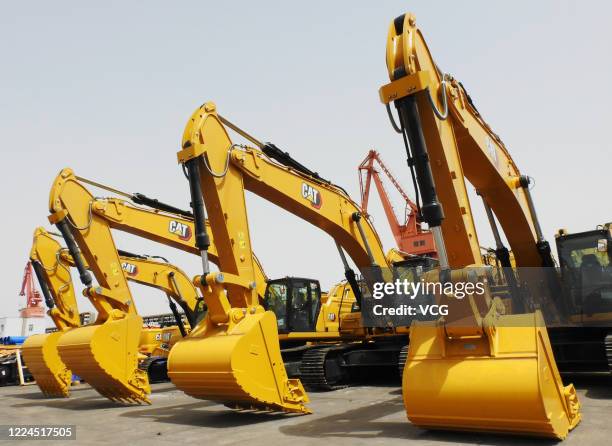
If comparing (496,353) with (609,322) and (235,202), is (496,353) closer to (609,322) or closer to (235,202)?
(609,322)

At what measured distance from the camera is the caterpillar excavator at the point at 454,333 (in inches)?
204

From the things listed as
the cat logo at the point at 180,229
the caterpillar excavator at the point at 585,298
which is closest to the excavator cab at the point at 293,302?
the cat logo at the point at 180,229

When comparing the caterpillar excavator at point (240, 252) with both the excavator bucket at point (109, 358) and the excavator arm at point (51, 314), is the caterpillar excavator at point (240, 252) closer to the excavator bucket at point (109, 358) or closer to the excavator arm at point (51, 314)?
the excavator bucket at point (109, 358)

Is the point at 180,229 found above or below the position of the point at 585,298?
above

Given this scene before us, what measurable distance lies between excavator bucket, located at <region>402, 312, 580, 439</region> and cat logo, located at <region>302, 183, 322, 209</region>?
15.9ft

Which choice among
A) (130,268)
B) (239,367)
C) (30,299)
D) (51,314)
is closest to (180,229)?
(130,268)

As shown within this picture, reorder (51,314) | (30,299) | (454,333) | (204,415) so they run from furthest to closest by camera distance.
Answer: (30,299) → (51,314) → (204,415) → (454,333)

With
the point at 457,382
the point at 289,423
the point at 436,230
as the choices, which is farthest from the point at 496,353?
the point at 289,423

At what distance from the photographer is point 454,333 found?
5699 mm

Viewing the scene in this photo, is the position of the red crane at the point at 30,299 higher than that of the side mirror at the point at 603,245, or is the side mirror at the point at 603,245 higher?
the red crane at the point at 30,299

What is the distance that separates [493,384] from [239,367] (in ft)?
10.7

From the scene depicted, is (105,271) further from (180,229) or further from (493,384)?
(493,384)

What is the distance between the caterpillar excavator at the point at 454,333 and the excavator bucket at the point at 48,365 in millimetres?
10533

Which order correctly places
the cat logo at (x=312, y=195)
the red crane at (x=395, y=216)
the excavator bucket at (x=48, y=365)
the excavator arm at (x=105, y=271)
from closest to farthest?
the cat logo at (x=312, y=195) < the excavator arm at (x=105, y=271) < the excavator bucket at (x=48, y=365) < the red crane at (x=395, y=216)
